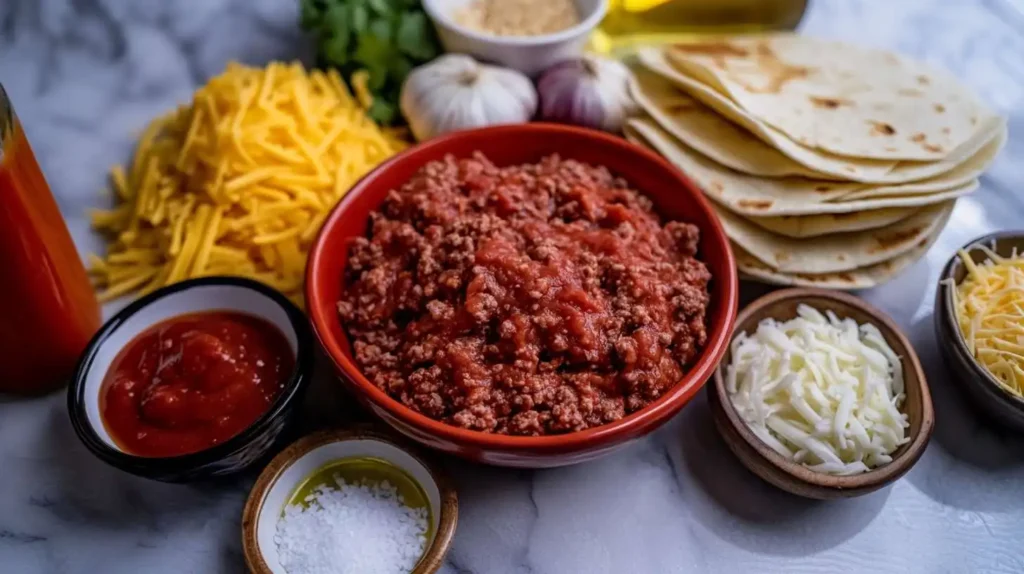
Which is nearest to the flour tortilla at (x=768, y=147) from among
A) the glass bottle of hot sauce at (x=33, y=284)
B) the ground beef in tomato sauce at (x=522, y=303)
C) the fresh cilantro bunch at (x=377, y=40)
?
the ground beef in tomato sauce at (x=522, y=303)

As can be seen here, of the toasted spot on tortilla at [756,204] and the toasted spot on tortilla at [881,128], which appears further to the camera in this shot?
the toasted spot on tortilla at [881,128]

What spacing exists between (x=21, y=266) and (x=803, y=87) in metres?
2.38

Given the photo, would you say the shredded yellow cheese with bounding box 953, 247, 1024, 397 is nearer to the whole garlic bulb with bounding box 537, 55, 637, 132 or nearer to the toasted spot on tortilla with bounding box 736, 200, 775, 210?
the toasted spot on tortilla with bounding box 736, 200, 775, 210

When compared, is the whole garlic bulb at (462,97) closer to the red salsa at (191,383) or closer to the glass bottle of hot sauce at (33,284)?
the red salsa at (191,383)

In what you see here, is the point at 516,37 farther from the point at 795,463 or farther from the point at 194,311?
the point at 795,463

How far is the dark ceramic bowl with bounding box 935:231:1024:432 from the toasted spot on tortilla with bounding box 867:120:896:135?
414 mm

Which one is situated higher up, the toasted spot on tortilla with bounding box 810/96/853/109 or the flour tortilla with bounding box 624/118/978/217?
the toasted spot on tortilla with bounding box 810/96/853/109

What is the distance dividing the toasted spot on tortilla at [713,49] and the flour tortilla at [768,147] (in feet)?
0.65

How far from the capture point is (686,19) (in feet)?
10.7

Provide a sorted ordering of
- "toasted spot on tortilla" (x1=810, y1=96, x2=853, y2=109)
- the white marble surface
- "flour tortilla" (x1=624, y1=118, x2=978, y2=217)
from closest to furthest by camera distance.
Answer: the white marble surface < "flour tortilla" (x1=624, y1=118, x2=978, y2=217) < "toasted spot on tortilla" (x1=810, y1=96, x2=853, y2=109)

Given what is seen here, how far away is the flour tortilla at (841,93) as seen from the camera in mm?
2443

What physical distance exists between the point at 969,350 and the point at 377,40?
2178 mm

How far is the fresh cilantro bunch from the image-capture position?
2941 mm

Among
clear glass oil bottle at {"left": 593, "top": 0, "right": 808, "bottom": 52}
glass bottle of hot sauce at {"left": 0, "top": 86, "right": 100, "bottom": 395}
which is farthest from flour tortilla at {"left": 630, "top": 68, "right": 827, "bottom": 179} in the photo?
glass bottle of hot sauce at {"left": 0, "top": 86, "right": 100, "bottom": 395}
